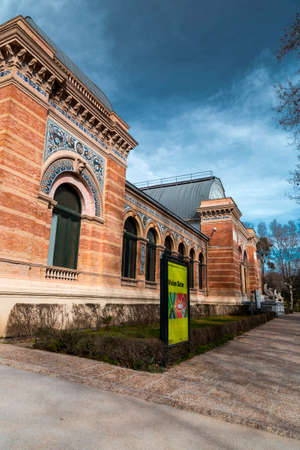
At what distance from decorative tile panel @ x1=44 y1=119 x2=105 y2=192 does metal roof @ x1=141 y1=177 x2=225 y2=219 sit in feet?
66.6

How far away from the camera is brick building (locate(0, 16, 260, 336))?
950 centimetres

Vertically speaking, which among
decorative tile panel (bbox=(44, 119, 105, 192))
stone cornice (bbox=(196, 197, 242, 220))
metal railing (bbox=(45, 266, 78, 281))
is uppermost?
stone cornice (bbox=(196, 197, 242, 220))

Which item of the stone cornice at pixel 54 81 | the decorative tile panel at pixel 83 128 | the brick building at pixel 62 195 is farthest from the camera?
the decorative tile panel at pixel 83 128

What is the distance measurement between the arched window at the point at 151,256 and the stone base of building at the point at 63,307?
321 cm

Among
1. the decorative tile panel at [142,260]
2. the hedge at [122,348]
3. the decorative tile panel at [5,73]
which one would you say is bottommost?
the hedge at [122,348]

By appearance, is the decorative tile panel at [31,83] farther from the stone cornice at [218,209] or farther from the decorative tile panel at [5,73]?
the stone cornice at [218,209]

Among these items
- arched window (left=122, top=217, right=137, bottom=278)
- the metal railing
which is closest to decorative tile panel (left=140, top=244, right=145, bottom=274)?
arched window (left=122, top=217, right=137, bottom=278)

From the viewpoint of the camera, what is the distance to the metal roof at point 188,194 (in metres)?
34.0

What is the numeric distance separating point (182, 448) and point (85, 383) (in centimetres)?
224

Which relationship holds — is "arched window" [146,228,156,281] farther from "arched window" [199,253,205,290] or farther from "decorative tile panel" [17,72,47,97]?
"decorative tile panel" [17,72,47,97]

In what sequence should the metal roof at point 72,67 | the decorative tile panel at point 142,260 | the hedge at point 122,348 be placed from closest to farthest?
the hedge at point 122,348 → the metal roof at point 72,67 → the decorative tile panel at point 142,260

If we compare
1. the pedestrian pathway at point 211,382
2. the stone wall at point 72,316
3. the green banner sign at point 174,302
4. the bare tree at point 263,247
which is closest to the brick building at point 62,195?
A: the stone wall at point 72,316

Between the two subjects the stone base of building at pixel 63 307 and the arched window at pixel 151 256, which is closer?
the stone base of building at pixel 63 307

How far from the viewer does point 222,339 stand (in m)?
9.90
